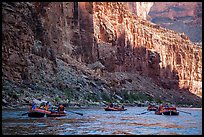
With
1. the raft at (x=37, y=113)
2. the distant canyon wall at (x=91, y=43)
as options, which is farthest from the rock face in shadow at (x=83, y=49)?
the raft at (x=37, y=113)

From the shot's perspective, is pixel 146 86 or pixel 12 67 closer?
pixel 12 67

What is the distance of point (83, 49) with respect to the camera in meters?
77.4

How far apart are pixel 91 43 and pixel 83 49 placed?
7.15ft

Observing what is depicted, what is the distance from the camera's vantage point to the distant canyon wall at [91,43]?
56594mm

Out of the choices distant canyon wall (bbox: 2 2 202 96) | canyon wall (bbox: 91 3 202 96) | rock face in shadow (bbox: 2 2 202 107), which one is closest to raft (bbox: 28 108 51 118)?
rock face in shadow (bbox: 2 2 202 107)

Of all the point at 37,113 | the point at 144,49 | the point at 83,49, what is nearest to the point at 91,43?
the point at 83,49

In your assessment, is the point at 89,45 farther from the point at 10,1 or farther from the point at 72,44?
the point at 10,1

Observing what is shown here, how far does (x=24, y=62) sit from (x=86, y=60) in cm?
2215

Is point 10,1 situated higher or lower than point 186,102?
higher

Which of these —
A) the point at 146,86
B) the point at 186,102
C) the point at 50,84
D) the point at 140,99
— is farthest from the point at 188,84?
the point at 50,84

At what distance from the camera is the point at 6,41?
5531 cm

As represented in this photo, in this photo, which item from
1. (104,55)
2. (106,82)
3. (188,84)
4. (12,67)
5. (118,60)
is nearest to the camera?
(12,67)

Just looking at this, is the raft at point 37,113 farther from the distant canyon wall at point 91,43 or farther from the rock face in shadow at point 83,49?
the distant canyon wall at point 91,43

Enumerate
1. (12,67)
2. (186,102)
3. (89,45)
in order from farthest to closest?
1. (186,102)
2. (89,45)
3. (12,67)
